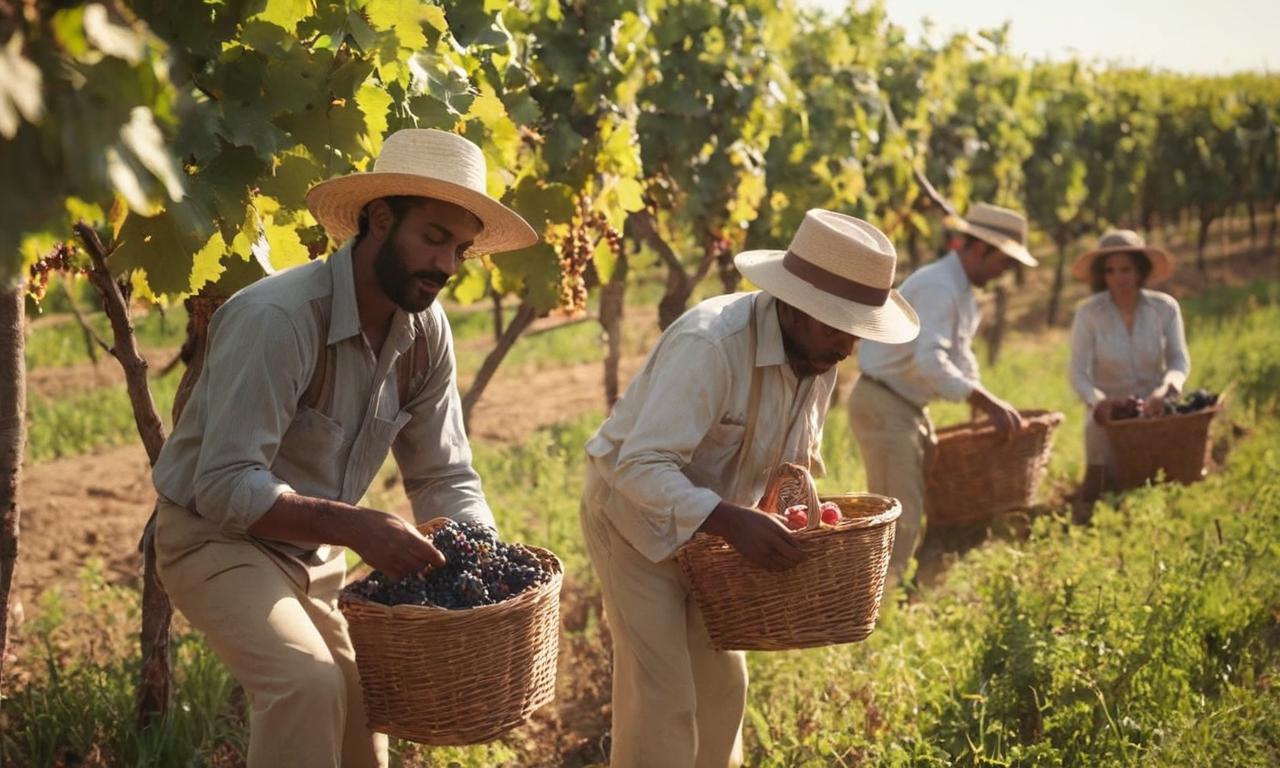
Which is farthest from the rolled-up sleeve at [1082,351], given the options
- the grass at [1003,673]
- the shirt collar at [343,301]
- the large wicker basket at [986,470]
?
the shirt collar at [343,301]

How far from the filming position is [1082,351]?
25.0 feet

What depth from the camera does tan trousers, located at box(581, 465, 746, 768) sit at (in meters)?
3.73

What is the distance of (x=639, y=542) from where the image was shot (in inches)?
145

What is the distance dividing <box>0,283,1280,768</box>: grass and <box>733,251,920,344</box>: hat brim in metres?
1.22

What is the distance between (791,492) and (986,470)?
10.1 ft

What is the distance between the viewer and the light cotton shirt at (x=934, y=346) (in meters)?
6.05

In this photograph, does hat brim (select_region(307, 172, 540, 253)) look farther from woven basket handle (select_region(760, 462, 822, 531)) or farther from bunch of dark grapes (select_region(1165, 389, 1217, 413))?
bunch of dark grapes (select_region(1165, 389, 1217, 413))

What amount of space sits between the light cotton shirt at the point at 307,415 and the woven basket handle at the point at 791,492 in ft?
2.61

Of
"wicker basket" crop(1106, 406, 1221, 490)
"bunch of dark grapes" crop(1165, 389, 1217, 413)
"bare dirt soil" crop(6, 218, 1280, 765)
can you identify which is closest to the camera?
"bare dirt soil" crop(6, 218, 1280, 765)

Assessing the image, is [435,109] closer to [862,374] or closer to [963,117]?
Answer: [862,374]

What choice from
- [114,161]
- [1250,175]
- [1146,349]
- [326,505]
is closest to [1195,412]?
[1146,349]

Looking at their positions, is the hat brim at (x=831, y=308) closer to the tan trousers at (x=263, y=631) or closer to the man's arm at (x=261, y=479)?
the man's arm at (x=261, y=479)

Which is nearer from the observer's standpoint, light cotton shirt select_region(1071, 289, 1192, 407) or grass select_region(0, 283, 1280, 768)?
grass select_region(0, 283, 1280, 768)

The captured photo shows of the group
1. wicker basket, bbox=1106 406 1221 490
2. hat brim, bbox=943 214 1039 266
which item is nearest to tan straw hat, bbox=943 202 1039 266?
hat brim, bbox=943 214 1039 266
